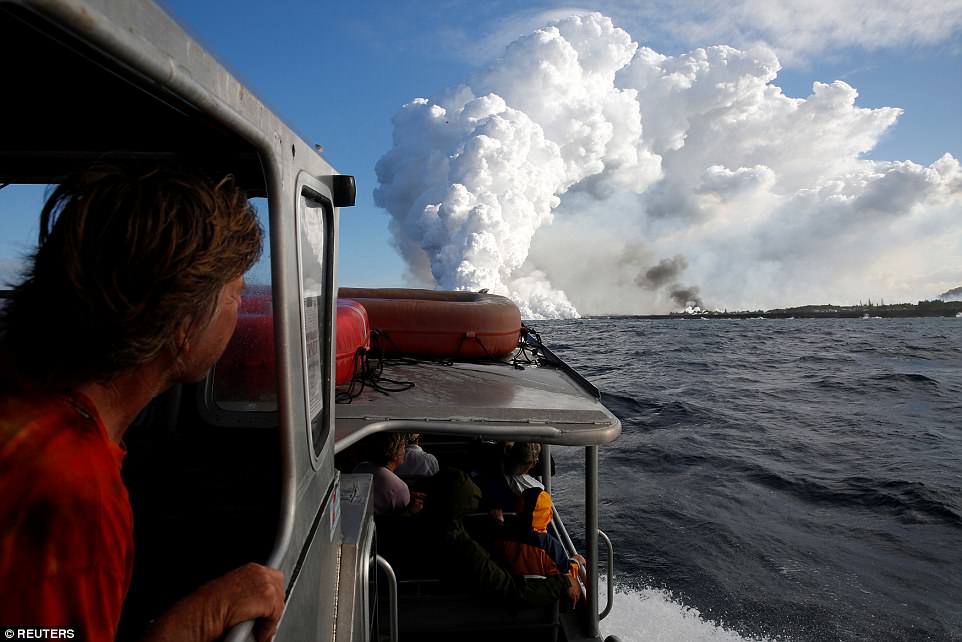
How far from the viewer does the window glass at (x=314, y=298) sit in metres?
1.43

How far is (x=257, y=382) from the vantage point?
2.04 m

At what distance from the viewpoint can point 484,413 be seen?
294cm

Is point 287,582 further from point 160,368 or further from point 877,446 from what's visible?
point 877,446

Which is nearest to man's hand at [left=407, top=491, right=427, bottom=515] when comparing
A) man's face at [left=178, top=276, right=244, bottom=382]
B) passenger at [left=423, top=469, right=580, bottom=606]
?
passenger at [left=423, top=469, right=580, bottom=606]

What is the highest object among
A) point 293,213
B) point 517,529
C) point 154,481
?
point 293,213

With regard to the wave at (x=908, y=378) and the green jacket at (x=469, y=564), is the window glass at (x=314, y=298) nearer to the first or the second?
the green jacket at (x=469, y=564)

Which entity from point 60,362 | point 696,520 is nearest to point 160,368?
point 60,362

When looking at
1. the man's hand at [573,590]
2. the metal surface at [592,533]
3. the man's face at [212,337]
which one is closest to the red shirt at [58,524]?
the man's face at [212,337]

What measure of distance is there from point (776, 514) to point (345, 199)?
35.5ft

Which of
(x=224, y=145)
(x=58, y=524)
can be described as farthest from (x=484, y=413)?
(x=58, y=524)

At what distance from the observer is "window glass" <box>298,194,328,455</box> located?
1435 mm

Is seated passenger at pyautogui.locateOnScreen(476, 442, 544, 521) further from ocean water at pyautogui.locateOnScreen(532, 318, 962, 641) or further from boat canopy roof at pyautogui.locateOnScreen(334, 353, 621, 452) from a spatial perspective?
ocean water at pyautogui.locateOnScreen(532, 318, 962, 641)

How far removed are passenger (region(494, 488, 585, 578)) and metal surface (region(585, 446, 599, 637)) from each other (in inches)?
7.5

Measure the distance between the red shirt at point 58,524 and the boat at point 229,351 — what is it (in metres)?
0.35
